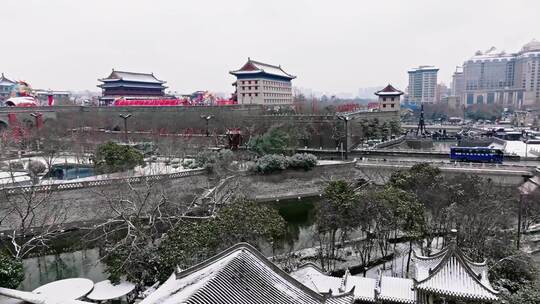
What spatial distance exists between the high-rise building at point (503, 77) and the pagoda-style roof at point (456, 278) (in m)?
100

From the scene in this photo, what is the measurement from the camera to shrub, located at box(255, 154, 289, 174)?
2848cm

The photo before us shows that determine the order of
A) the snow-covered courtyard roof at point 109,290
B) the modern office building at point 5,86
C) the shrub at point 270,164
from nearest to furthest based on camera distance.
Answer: the snow-covered courtyard roof at point 109,290, the shrub at point 270,164, the modern office building at point 5,86

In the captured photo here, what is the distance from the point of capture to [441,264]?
9.89 m

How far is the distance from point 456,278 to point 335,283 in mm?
3514

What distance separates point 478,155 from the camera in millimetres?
29469

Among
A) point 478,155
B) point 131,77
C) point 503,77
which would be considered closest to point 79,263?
point 478,155

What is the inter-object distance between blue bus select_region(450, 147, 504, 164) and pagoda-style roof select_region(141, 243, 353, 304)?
25.8 m

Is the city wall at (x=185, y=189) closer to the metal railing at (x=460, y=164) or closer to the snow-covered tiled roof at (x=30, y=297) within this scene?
the metal railing at (x=460, y=164)

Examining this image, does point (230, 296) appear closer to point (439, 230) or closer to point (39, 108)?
point (439, 230)

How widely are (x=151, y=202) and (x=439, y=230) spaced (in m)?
15.9

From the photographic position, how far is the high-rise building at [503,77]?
94.8m

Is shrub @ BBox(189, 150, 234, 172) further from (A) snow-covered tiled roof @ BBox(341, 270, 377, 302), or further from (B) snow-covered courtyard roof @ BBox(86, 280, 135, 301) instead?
(A) snow-covered tiled roof @ BBox(341, 270, 377, 302)

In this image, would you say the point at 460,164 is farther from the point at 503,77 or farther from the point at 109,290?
the point at 503,77

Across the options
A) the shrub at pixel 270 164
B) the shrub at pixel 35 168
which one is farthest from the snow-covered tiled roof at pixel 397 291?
the shrub at pixel 35 168
